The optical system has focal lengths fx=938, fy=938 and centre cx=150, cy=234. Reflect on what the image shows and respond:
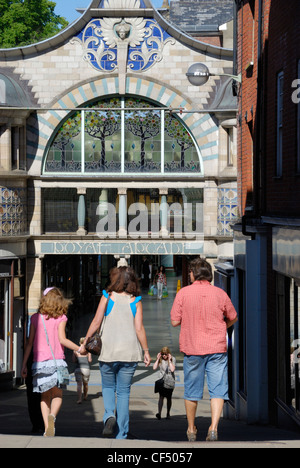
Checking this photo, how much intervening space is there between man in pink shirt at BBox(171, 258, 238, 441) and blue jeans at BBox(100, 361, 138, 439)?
1.92 feet

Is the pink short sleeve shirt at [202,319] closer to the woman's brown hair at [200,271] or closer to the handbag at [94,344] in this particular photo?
the woman's brown hair at [200,271]

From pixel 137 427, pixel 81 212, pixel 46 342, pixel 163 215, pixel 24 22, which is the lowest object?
pixel 137 427

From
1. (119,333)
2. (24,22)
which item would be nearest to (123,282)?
(119,333)

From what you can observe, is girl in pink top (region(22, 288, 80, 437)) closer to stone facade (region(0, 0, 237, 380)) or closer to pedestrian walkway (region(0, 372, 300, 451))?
pedestrian walkway (region(0, 372, 300, 451))

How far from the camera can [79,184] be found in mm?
27906

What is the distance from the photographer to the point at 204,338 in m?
9.06

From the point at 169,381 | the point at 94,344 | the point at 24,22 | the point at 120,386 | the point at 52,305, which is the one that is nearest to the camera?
the point at 94,344

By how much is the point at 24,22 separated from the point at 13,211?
76.3ft

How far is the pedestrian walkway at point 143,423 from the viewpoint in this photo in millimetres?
7582

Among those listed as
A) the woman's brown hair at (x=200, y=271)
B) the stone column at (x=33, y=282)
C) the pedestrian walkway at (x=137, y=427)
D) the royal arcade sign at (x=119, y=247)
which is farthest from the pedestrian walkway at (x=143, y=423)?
the royal arcade sign at (x=119, y=247)

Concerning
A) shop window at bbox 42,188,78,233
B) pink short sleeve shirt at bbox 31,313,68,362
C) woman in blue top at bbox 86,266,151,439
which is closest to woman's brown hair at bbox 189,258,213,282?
woman in blue top at bbox 86,266,151,439

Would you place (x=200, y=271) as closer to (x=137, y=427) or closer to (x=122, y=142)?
(x=137, y=427)

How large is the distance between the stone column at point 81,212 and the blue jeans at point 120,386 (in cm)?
1906

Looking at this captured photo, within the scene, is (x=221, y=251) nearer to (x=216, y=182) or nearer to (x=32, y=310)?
(x=216, y=182)
